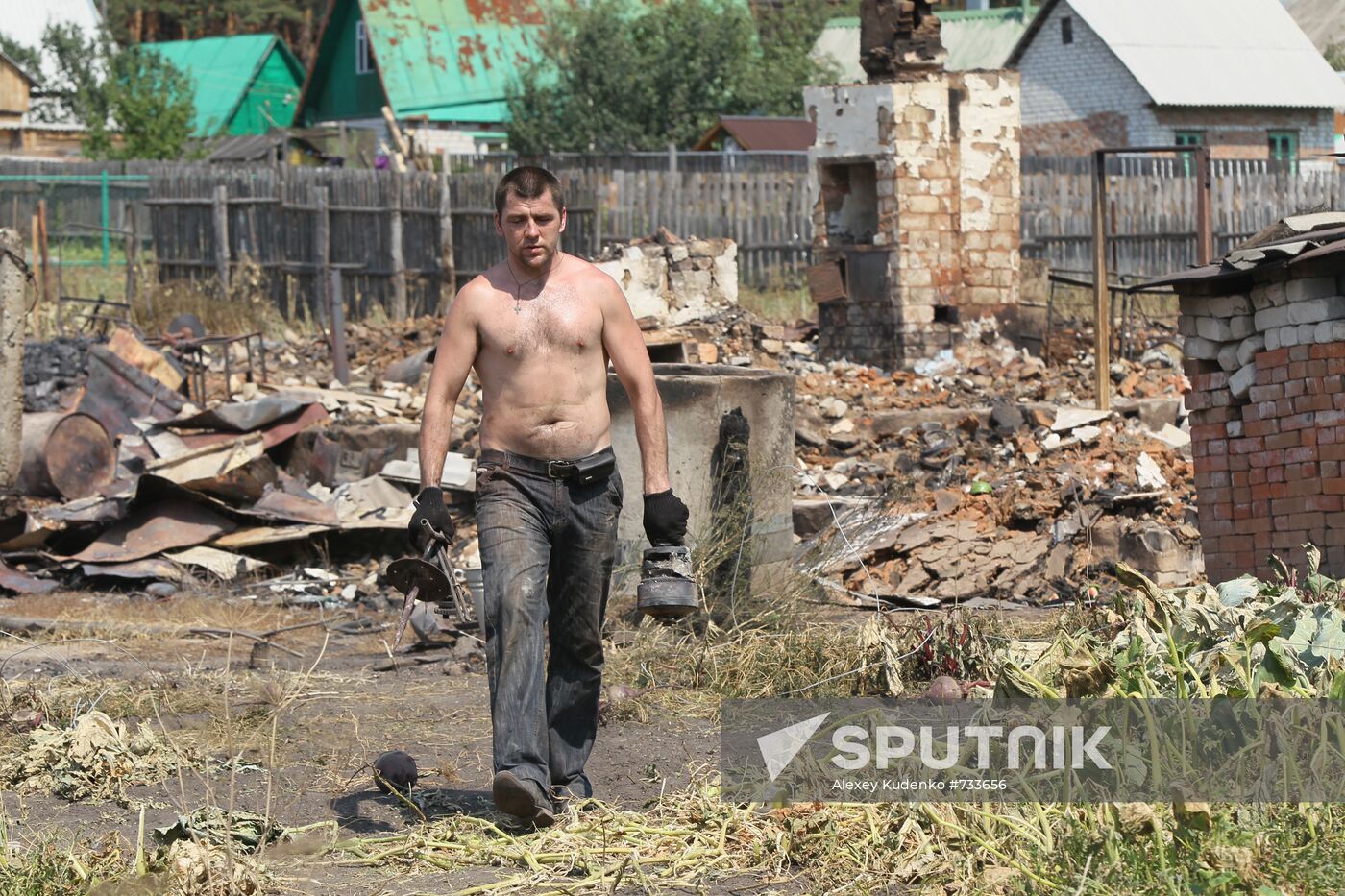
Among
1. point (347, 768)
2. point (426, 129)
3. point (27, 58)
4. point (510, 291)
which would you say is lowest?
point (347, 768)

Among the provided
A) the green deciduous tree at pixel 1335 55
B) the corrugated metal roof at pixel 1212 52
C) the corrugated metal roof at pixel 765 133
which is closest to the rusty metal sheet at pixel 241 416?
the corrugated metal roof at pixel 765 133

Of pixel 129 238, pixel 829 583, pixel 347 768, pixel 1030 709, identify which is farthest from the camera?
pixel 129 238

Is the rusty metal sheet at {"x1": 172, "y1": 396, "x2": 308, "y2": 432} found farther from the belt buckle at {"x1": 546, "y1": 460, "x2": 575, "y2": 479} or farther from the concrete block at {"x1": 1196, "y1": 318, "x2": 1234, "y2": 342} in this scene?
the belt buckle at {"x1": 546, "y1": 460, "x2": 575, "y2": 479}

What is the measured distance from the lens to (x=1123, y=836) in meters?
3.82

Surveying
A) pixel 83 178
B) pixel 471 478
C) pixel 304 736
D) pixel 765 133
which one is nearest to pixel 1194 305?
pixel 304 736

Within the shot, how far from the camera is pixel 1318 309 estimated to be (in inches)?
276

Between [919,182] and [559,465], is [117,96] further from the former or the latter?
[559,465]

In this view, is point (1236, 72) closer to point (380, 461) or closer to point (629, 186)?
point (629, 186)

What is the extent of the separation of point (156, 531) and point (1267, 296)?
6.65 m

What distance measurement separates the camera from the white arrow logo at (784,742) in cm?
502

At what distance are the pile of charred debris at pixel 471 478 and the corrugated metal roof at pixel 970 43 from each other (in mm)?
23036

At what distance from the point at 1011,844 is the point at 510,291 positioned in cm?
220

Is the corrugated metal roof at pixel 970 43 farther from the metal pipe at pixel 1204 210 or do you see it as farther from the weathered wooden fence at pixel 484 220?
the metal pipe at pixel 1204 210

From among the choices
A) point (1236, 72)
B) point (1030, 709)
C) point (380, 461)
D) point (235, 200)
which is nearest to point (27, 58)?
point (235, 200)
